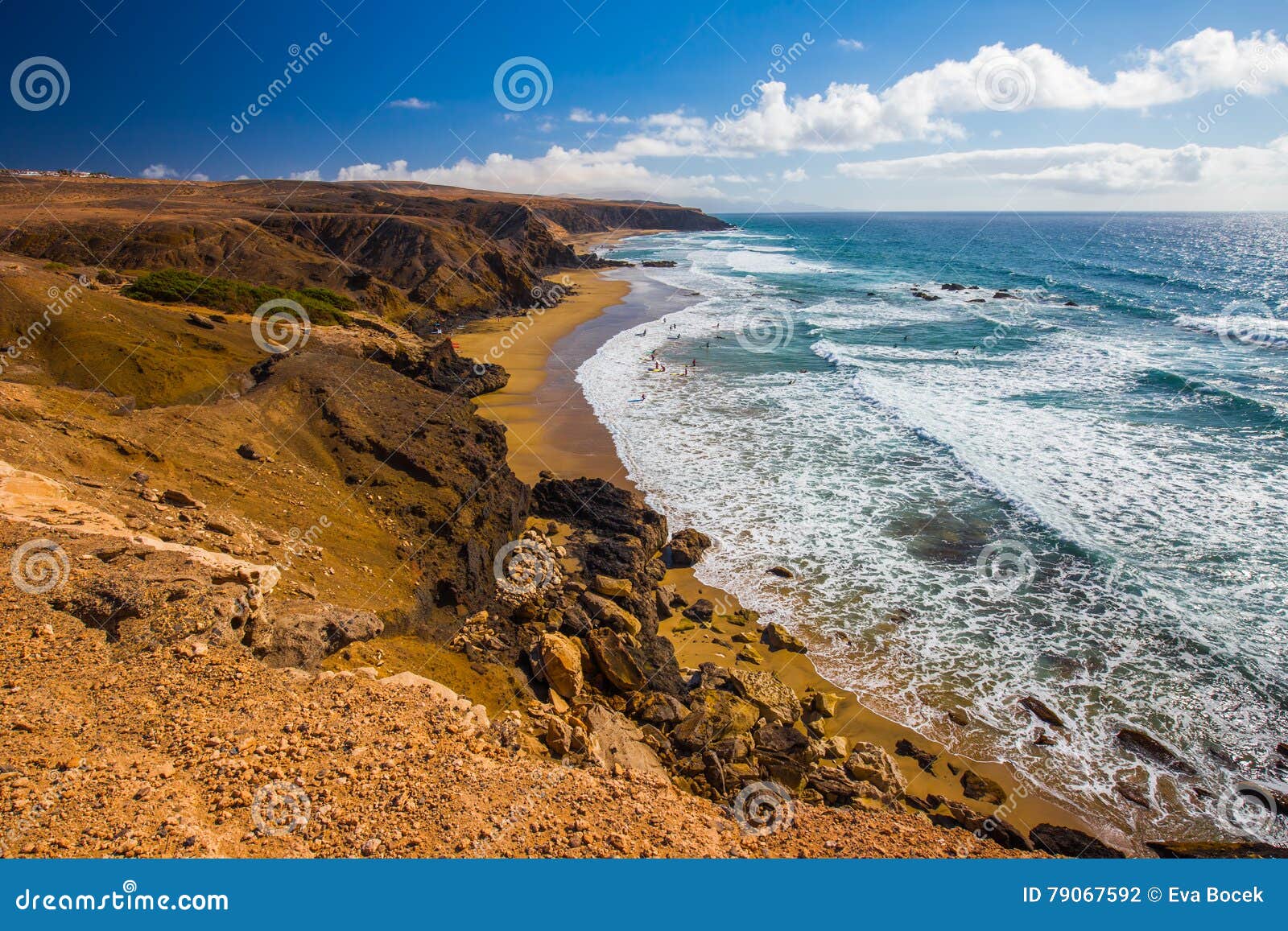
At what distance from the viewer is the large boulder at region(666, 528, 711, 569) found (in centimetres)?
1595

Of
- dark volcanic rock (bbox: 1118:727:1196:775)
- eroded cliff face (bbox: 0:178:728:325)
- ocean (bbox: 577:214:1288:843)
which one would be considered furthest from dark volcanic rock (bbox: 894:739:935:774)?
eroded cliff face (bbox: 0:178:728:325)

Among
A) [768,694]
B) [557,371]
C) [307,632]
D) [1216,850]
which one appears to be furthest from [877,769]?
[557,371]

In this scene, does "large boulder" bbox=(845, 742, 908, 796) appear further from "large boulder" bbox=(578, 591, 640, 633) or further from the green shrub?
the green shrub

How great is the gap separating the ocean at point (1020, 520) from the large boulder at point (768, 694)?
5.17 feet

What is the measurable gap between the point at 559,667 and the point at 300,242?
51213 mm

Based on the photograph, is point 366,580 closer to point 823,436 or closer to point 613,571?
point 613,571

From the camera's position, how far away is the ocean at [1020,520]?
448 inches

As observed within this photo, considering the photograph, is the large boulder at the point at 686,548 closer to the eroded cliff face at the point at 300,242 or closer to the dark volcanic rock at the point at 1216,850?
the dark volcanic rock at the point at 1216,850

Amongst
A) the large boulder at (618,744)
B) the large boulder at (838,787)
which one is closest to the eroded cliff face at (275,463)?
the large boulder at (618,744)

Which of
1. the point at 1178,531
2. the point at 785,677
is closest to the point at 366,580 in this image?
the point at 785,677

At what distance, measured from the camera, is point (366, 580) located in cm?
1055

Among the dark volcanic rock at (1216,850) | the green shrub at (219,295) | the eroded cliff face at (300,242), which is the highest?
the eroded cliff face at (300,242)

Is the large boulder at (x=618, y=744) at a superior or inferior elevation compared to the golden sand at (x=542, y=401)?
inferior

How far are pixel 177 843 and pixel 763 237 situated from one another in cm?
16686
